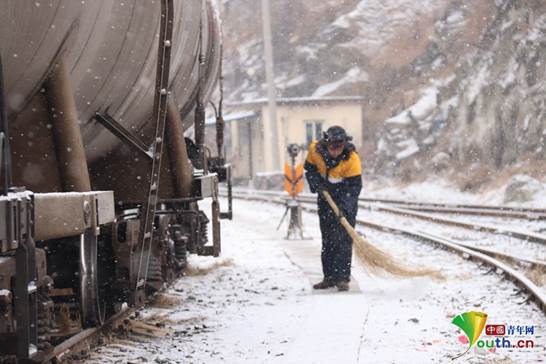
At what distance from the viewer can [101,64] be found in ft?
20.2

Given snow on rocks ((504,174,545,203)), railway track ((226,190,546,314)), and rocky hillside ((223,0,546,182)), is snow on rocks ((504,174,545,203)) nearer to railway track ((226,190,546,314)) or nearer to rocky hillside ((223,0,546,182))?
rocky hillside ((223,0,546,182))

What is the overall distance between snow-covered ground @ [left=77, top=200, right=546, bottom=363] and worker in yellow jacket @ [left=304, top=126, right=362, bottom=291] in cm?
37

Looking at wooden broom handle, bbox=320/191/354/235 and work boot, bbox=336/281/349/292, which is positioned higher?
wooden broom handle, bbox=320/191/354/235

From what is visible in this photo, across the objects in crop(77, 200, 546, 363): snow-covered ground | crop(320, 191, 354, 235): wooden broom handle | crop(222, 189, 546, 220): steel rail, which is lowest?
crop(77, 200, 546, 363): snow-covered ground

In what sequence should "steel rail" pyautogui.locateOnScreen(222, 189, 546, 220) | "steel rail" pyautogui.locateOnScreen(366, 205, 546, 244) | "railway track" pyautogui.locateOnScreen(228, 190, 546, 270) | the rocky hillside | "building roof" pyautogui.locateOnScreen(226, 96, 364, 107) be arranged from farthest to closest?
"building roof" pyautogui.locateOnScreen(226, 96, 364, 107) → the rocky hillside → "steel rail" pyautogui.locateOnScreen(222, 189, 546, 220) → "steel rail" pyautogui.locateOnScreen(366, 205, 546, 244) → "railway track" pyautogui.locateOnScreen(228, 190, 546, 270)

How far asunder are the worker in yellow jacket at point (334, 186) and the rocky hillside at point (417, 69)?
757 inches

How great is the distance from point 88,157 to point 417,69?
39.6 m

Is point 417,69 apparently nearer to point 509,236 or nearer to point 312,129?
point 312,129

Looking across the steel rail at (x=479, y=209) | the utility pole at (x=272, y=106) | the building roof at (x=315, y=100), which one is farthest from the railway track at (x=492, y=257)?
the building roof at (x=315, y=100)

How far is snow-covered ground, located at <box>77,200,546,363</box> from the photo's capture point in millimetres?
6449

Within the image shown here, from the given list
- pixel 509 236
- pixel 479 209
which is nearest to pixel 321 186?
pixel 509 236

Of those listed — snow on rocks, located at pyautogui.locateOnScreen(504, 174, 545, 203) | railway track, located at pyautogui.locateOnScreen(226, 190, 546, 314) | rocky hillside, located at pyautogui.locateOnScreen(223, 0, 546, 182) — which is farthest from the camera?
rocky hillside, located at pyautogui.locateOnScreen(223, 0, 546, 182)

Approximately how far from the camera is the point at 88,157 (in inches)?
283

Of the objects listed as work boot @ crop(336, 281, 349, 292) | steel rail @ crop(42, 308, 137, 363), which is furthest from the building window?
steel rail @ crop(42, 308, 137, 363)
